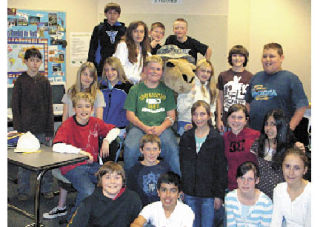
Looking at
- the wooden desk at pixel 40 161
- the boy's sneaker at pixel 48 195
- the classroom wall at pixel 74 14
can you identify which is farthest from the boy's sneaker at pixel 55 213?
the classroom wall at pixel 74 14

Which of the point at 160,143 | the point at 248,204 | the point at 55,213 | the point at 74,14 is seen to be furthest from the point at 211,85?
the point at 74,14

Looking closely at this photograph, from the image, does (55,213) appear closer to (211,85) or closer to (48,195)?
(48,195)

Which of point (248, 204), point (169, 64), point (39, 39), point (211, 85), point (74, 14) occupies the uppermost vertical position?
point (74, 14)

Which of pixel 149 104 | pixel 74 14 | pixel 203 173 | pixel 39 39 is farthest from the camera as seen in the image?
pixel 74 14

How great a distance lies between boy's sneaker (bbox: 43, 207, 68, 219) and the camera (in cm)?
378

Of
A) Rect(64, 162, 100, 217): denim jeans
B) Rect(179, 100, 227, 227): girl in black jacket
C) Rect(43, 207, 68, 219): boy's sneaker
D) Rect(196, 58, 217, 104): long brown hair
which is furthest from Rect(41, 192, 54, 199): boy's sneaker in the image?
Rect(196, 58, 217, 104): long brown hair

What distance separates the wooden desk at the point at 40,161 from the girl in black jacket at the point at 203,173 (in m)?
0.82

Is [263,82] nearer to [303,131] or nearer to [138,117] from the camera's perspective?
[138,117]

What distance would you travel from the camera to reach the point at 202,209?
321cm

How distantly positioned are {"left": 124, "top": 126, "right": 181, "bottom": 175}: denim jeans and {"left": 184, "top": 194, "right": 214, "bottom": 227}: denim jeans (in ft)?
1.05

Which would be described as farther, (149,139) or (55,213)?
(55,213)

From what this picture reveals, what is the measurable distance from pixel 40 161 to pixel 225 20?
163 inches

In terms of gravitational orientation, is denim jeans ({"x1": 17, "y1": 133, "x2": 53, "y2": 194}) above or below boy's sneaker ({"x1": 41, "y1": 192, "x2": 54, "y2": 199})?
above

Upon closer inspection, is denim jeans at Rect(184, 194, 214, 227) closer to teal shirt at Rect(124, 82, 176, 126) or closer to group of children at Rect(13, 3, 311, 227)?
group of children at Rect(13, 3, 311, 227)
